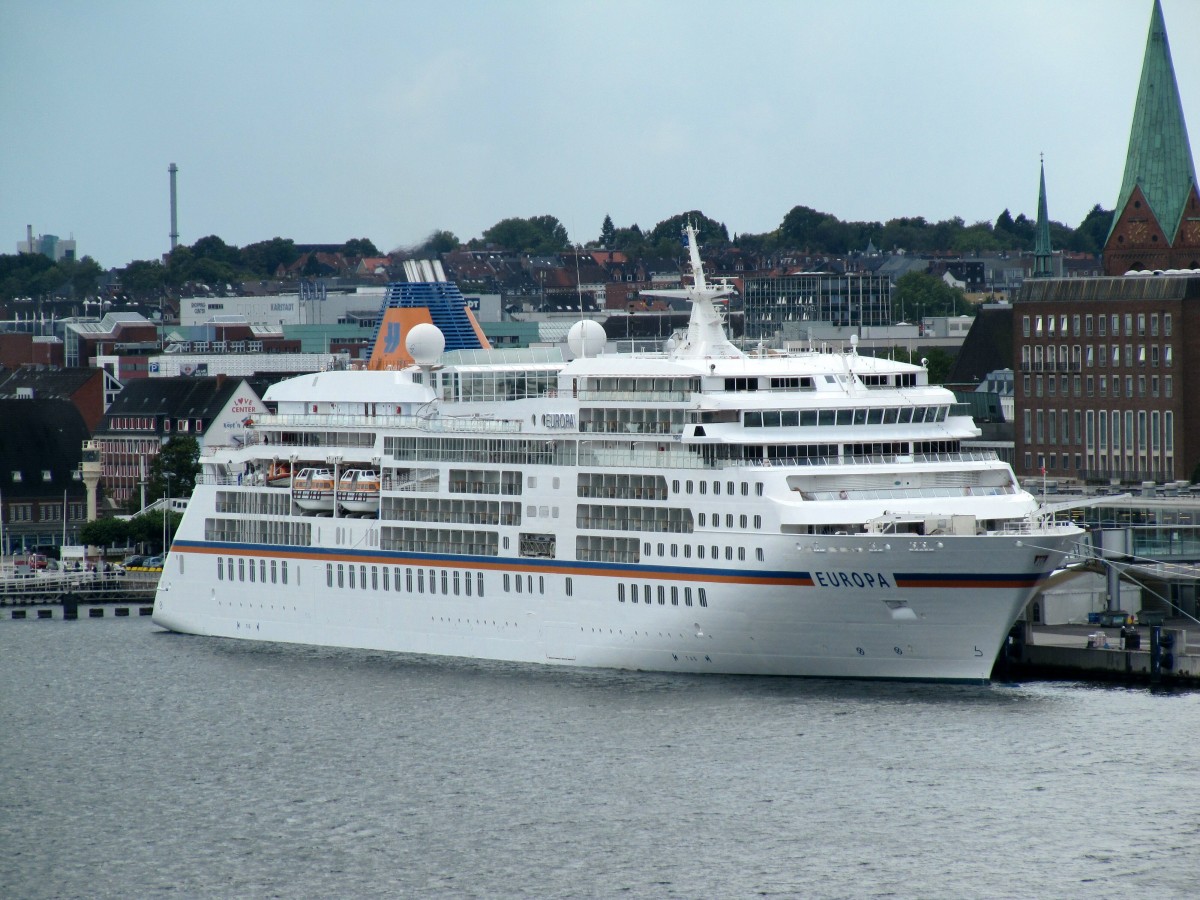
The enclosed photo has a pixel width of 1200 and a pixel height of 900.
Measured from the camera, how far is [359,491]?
204 ft

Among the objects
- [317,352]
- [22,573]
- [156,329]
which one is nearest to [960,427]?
[22,573]

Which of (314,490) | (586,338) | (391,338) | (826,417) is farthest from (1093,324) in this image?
(826,417)

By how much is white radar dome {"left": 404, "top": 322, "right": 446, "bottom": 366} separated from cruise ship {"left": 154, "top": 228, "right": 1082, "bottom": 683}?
0.27ft

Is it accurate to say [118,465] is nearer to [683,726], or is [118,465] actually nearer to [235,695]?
[235,695]

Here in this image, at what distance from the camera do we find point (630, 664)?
Answer: 182ft

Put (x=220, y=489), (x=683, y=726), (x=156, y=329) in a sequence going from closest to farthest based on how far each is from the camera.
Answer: (x=683, y=726)
(x=220, y=489)
(x=156, y=329)

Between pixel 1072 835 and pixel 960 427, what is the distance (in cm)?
1609

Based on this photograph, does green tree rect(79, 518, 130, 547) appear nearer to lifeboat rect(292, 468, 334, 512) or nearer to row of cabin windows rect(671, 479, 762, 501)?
lifeboat rect(292, 468, 334, 512)

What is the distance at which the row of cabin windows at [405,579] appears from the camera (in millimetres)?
59094

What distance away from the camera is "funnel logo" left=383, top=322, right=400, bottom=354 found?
2670 inches

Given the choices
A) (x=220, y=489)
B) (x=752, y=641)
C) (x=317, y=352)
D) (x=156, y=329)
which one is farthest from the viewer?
(x=156, y=329)

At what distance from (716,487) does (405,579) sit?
1110 cm

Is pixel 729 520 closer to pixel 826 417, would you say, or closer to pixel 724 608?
pixel 724 608

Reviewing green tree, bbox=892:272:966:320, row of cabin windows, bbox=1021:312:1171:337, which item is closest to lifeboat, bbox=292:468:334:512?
row of cabin windows, bbox=1021:312:1171:337
